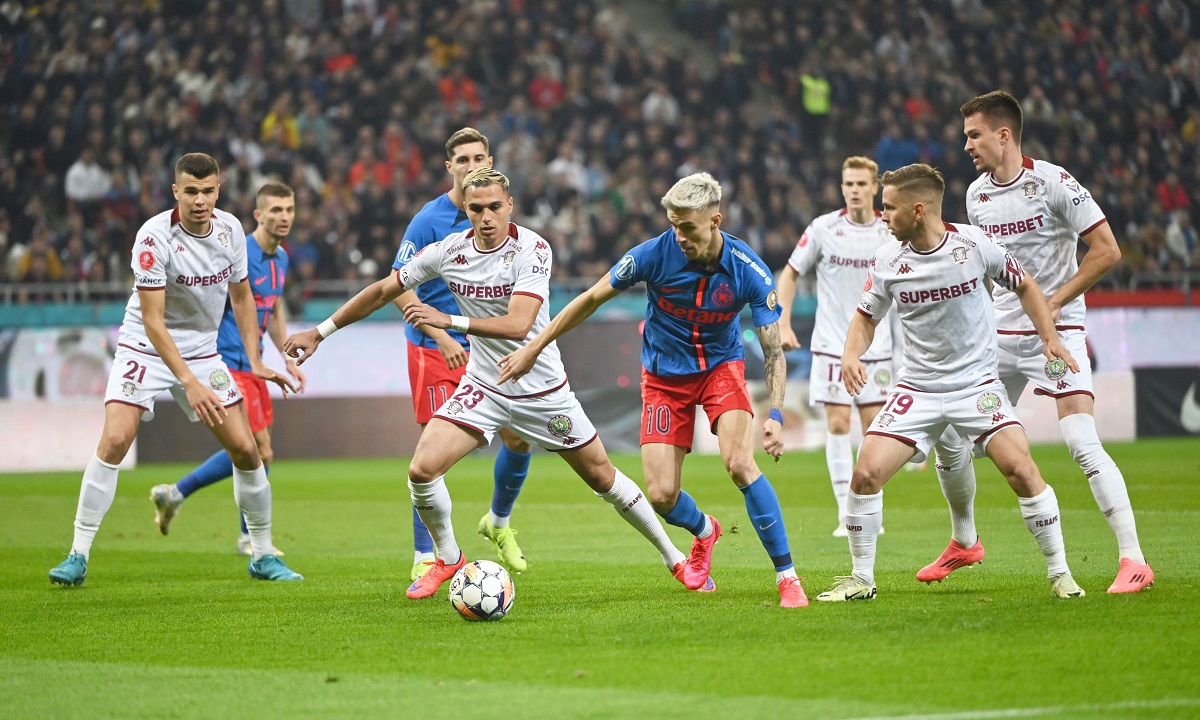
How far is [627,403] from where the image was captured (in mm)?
19516

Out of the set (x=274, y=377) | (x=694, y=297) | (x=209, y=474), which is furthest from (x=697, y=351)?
(x=209, y=474)

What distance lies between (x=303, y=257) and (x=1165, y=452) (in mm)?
11105

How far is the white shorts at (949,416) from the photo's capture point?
682cm

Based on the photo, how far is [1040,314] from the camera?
6855mm

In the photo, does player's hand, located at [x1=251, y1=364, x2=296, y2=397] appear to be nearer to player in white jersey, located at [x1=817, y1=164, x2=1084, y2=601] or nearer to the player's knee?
the player's knee

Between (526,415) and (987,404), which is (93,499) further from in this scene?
(987,404)

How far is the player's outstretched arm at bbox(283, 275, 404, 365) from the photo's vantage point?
7551 millimetres

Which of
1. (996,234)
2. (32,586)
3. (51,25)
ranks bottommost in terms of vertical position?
(32,586)

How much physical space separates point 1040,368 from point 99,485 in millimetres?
5255

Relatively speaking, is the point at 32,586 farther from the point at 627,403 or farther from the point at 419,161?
the point at 419,161

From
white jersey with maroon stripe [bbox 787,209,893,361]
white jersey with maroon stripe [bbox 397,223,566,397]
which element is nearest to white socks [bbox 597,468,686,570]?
white jersey with maroon stripe [bbox 397,223,566,397]

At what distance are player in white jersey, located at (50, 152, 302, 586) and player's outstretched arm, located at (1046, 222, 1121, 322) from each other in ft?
14.0

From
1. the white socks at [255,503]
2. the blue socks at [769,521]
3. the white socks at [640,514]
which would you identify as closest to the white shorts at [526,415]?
the white socks at [640,514]

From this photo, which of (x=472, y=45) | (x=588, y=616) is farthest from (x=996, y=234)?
(x=472, y=45)
